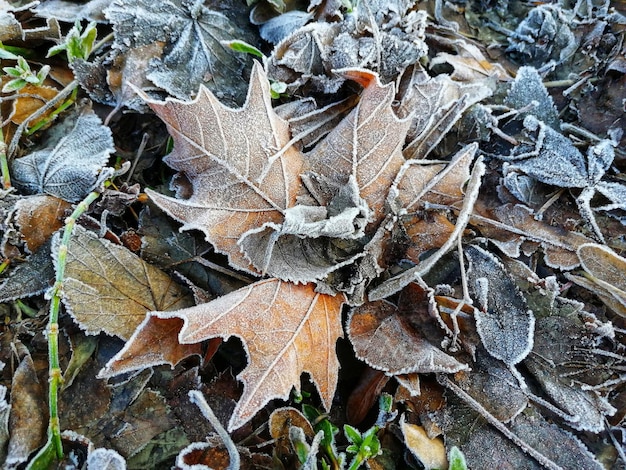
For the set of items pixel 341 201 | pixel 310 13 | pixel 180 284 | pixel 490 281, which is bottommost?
pixel 180 284

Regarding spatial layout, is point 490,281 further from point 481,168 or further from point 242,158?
point 242,158

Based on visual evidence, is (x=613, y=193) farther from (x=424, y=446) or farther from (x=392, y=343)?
(x=424, y=446)

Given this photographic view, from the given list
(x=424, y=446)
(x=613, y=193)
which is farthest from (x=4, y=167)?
(x=613, y=193)

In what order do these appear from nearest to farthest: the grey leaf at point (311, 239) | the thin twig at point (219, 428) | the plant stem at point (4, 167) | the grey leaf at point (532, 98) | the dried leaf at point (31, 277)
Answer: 1. the thin twig at point (219, 428)
2. the grey leaf at point (311, 239)
3. the dried leaf at point (31, 277)
4. the plant stem at point (4, 167)
5. the grey leaf at point (532, 98)

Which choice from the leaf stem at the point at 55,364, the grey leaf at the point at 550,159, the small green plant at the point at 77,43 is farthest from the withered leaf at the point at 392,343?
the small green plant at the point at 77,43

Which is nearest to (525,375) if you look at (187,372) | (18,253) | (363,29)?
(187,372)

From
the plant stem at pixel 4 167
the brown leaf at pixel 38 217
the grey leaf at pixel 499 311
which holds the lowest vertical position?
the brown leaf at pixel 38 217

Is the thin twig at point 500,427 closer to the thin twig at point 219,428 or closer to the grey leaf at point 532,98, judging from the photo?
the thin twig at point 219,428
